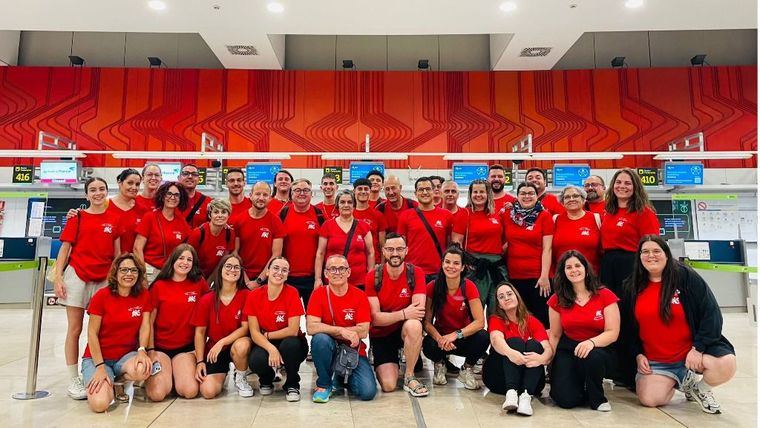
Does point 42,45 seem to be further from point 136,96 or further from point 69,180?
point 69,180

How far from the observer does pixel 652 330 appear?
332 centimetres

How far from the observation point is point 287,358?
3.44m

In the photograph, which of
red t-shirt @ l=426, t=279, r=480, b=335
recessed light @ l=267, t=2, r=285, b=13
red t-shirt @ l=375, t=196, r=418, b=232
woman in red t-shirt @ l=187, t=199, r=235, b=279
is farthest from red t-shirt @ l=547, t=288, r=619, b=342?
recessed light @ l=267, t=2, r=285, b=13

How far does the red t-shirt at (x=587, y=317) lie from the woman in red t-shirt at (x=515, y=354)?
0.65 ft

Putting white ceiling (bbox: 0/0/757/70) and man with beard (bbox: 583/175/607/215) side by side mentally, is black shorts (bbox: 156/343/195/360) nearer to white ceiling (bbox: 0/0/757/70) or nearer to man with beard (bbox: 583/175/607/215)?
man with beard (bbox: 583/175/607/215)

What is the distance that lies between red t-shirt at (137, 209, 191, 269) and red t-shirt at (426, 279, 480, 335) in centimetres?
216

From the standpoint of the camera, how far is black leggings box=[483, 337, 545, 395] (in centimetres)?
Result: 326

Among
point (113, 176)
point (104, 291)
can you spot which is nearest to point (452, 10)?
point (104, 291)

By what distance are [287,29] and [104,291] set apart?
651cm

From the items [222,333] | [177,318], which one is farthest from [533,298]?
[177,318]

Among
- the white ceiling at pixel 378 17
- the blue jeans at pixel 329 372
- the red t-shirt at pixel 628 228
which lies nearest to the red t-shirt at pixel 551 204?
the red t-shirt at pixel 628 228

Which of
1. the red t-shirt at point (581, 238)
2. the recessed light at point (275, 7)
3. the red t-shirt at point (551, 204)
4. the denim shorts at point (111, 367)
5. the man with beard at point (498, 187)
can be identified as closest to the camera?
the denim shorts at point (111, 367)

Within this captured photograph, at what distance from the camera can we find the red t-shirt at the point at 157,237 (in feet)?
12.5

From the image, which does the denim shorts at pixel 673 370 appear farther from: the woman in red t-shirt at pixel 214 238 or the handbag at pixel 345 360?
the woman in red t-shirt at pixel 214 238
